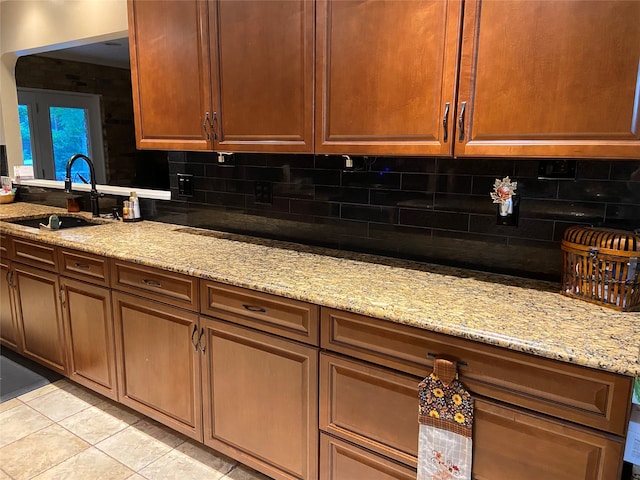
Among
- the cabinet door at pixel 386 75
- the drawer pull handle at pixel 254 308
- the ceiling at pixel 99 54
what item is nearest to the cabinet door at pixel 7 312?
the drawer pull handle at pixel 254 308

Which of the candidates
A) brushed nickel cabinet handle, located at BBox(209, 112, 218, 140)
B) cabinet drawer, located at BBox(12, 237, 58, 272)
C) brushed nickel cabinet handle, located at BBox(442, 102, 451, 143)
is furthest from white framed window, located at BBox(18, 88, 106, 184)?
brushed nickel cabinet handle, located at BBox(442, 102, 451, 143)

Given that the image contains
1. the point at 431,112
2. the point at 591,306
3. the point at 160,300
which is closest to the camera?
the point at 591,306

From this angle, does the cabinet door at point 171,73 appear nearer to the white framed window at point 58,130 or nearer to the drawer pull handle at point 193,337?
the drawer pull handle at point 193,337

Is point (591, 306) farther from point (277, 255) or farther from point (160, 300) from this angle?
point (160, 300)

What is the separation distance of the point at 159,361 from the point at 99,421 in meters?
0.64

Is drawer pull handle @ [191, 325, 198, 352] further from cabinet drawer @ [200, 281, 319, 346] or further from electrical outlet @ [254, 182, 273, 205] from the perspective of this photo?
electrical outlet @ [254, 182, 273, 205]

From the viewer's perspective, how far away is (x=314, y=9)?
65.5 inches

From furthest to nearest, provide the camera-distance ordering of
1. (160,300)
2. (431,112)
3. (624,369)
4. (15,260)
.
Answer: (15,260)
(160,300)
(431,112)
(624,369)

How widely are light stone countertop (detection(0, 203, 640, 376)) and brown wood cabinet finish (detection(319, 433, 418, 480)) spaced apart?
499 millimetres

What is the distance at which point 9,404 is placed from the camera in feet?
8.11

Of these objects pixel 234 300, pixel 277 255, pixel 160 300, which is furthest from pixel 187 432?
pixel 277 255

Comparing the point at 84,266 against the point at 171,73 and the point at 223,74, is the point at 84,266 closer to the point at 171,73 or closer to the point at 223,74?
the point at 171,73

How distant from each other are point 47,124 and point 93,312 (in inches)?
164

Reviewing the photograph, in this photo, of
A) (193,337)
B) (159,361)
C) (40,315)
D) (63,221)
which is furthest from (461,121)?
(63,221)
